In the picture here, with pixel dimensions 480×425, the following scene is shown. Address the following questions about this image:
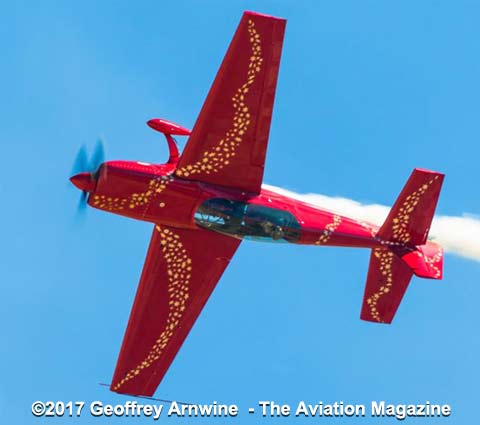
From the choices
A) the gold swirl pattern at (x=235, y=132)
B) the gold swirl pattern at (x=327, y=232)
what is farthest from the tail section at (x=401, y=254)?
the gold swirl pattern at (x=235, y=132)

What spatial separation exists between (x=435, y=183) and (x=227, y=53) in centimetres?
651

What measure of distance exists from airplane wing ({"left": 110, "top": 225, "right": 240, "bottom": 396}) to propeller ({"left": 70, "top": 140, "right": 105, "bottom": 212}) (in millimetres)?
2664

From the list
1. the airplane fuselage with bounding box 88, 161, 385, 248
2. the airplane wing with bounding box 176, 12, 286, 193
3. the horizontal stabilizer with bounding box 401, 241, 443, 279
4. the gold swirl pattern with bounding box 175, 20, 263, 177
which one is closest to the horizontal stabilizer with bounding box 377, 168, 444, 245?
the horizontal stabilizer with bounding box 401, 241, 443, 279

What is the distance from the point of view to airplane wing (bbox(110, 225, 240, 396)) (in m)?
30.4

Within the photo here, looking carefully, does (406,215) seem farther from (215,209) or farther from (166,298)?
(166,298)

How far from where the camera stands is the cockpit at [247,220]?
29.0m

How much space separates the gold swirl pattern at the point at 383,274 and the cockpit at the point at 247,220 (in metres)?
2.40

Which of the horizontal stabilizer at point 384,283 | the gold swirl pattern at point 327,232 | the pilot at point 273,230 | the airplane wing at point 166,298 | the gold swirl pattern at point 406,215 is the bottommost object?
the airplane wing at point 166,298

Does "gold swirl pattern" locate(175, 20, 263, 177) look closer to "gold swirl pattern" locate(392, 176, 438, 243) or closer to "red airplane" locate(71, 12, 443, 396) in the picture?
"red airplane" locate(71, 12, 443, 396)

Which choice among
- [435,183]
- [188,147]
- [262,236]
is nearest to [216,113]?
[188,147]

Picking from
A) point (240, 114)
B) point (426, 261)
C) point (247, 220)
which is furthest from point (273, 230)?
point (426, 261)

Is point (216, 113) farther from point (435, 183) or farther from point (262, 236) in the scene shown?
point (435, 183)

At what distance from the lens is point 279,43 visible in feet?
89.8

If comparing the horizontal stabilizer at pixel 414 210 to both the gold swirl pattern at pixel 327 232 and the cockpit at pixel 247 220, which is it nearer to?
the gold swirl pattern at pixel 327 232
